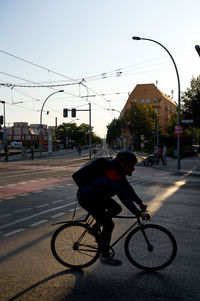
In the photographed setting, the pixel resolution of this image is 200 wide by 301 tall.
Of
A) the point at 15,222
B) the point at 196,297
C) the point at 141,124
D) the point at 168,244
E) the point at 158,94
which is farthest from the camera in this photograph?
the point at 158,94

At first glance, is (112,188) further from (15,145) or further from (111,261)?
(15,145)

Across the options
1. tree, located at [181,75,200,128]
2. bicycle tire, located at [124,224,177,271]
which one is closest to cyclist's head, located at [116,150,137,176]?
bicycle tire, located at [124,224,177,271]

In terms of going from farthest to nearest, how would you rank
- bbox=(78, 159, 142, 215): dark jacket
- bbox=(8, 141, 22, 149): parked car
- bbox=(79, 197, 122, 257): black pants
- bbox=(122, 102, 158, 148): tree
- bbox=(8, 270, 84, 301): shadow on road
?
bbox=(8, 141, 22, 149): parked car, bbox=(122, 102, 158, 148): tree, bbox=(79, 197, 122, 257): black pants, bbox=(78, 159, 142, 215): dark jacket, bbox=(8, 270, 84, 301): shadow on road

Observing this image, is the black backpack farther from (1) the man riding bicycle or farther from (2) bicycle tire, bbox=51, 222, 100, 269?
(2) bicycle tire, bbox=51, 222, 100, 269

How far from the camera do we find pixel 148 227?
4.04m

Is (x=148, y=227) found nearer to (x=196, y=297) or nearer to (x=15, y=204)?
(x=196, y=297)

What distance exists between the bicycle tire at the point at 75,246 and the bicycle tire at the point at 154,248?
47cm

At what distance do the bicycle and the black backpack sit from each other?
561 mm

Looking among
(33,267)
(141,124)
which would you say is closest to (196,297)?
(33,267)

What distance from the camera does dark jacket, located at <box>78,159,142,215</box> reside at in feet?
12.1

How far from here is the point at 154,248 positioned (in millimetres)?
4004

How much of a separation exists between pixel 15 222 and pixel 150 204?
153 inches

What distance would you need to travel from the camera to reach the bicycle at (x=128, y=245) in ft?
13.0

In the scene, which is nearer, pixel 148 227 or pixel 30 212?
pixel 148 227
